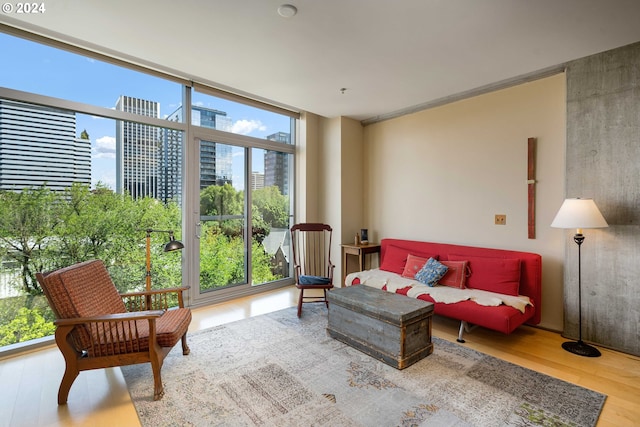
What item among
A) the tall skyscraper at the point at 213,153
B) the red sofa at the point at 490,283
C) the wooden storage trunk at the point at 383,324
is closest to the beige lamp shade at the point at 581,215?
the red sofa at the point at 490,283

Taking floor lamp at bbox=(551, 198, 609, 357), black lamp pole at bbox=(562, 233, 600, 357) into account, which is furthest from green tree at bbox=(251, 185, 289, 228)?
black lamp pole at bbox=(562, 233, 600, 357)

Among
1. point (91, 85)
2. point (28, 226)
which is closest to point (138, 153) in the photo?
point (91, 85)

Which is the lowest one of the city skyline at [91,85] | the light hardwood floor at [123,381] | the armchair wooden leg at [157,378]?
the light hardwood floor at [123,381]

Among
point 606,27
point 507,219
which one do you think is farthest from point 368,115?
point 606,27

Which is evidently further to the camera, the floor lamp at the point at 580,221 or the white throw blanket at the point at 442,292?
the white throw blanket at the point at 442,292

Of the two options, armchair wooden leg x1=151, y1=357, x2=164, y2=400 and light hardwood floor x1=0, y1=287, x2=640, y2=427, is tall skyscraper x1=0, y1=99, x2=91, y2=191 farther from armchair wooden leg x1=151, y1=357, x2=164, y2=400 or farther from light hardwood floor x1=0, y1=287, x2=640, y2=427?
armchair wooden leg x1=151, y1=357, x2=164, y2=400

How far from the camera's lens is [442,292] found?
3059 millimetres

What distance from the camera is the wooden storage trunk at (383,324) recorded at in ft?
7.86

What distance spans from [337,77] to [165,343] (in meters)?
2.97

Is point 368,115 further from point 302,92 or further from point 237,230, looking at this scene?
point 237,230

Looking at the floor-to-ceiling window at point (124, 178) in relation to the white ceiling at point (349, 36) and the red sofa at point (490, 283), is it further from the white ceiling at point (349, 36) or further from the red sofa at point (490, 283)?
the red sofa at point (490, 283)

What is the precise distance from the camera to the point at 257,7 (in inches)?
85.2

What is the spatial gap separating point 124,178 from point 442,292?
359 cm

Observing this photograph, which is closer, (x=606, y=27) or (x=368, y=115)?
(x=606, y=27)
